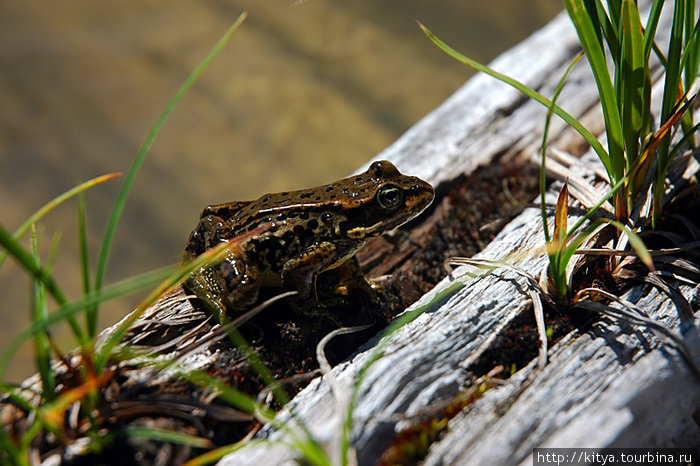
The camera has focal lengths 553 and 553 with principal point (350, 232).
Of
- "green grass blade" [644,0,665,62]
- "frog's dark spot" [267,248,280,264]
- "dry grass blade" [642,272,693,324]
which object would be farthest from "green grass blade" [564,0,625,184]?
"frog's dark spot" [267,248,280,264]

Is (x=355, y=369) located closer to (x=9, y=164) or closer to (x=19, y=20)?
A: (x=9, y=164)

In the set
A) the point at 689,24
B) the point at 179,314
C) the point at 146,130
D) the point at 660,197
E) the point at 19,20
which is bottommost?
the point at 660,197

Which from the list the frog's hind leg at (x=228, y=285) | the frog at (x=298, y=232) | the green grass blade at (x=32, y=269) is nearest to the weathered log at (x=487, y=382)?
the frog's hind leg at (x=228, y=285)

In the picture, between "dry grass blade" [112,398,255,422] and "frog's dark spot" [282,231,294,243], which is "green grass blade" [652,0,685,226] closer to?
"frog's dark spot" [282,231,294,243]

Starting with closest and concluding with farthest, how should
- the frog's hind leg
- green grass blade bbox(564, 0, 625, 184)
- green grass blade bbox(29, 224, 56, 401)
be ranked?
green grass blade bbox(29, 224, 56, 401)
green grass blade bbox(564, 0, 625, 184)
the frog's hind leg

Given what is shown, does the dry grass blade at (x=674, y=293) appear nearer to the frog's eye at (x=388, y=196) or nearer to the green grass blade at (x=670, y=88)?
the green grass blade at (x=670, y=88)

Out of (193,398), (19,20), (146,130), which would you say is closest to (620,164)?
(193,398)

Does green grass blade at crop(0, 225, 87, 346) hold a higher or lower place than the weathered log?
higher

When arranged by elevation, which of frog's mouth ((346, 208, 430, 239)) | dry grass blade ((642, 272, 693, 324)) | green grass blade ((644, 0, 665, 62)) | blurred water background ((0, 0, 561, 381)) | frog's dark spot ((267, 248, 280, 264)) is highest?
blurred water background ((0, 0, 561, 381))
